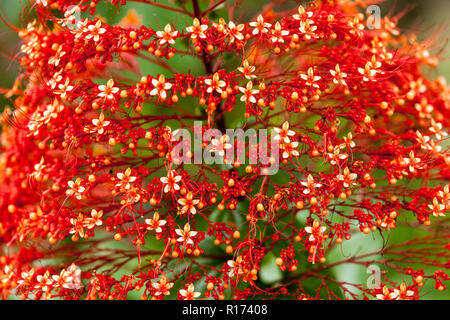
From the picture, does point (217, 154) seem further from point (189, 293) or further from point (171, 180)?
point (189, 293)

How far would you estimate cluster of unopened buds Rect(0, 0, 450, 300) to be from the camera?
749 mm

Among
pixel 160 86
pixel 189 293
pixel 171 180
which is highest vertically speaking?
pixel 160 86

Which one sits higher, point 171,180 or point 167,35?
point 167,35

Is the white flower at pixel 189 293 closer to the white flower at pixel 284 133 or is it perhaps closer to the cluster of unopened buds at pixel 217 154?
the cluster of unopened buds at pixel 217 154

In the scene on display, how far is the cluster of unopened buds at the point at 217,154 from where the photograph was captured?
0.75 m

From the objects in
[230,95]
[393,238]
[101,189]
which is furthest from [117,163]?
[393,238]

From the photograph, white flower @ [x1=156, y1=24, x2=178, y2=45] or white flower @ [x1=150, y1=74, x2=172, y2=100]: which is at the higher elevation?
white flower @ [x1=156, y1=24, x2=178, y2=45]

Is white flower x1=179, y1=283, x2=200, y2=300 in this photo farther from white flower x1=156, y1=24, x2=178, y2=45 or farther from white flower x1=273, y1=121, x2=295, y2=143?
white flower x1=156, y1=24, x2=178, y2=45

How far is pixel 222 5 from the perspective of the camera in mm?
874

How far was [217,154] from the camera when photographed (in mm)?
797

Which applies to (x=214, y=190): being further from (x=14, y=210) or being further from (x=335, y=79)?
(x=14, y=210)

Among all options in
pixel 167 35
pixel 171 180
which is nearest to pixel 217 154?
pixel 171 180

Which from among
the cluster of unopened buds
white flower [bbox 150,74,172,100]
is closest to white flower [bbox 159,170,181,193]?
the cluster of unopened buds
